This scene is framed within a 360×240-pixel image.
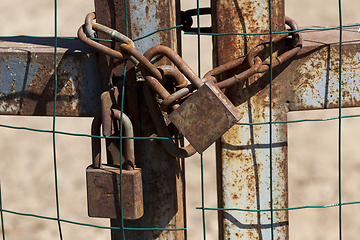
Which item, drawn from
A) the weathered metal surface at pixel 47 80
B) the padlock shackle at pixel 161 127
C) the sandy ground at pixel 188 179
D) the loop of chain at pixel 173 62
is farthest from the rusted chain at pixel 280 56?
the sandy ground at pixel 188 179

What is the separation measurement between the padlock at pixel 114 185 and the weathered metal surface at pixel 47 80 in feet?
0.22

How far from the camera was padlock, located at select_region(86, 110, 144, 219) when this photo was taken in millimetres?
975

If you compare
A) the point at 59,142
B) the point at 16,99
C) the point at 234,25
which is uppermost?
the point at 234,25

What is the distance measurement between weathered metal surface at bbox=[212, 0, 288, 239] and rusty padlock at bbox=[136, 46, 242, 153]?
0.32ft

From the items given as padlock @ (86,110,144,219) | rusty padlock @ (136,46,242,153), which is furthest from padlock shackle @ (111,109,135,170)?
rusty padlock @ (136,46,242,153)

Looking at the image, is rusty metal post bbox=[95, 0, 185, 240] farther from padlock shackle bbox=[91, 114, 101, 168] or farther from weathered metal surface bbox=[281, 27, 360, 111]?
weathered metal surface bbox=[281, 27, 360, 111]

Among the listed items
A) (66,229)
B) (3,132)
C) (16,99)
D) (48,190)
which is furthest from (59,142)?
(16,99)

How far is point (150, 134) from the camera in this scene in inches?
39.2

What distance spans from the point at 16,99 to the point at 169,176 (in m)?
0.40

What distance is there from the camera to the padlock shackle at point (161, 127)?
0.94m

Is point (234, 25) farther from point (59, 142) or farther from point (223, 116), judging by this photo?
point (59, 142)

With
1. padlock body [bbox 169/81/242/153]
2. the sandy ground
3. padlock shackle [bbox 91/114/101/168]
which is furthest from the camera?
the sandy ground

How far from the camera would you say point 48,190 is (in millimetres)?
4211

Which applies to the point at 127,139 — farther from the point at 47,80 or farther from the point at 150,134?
the point at 47,80
